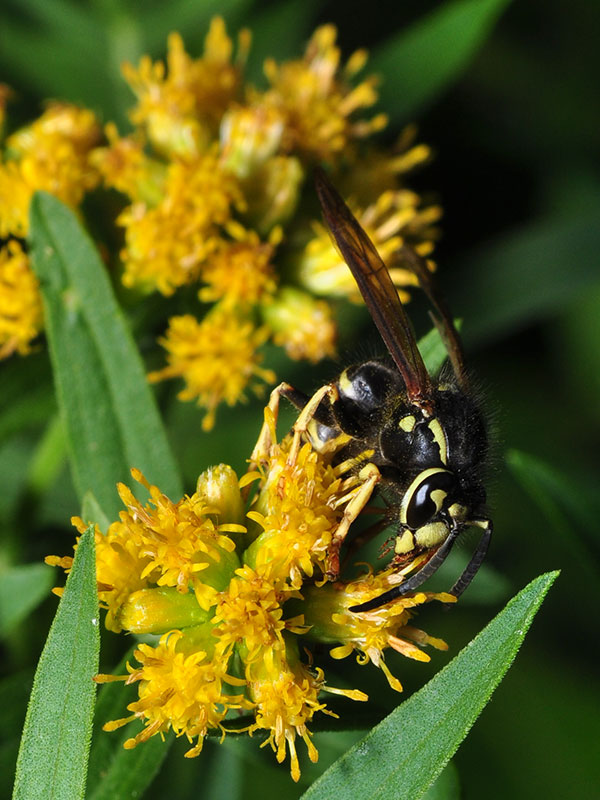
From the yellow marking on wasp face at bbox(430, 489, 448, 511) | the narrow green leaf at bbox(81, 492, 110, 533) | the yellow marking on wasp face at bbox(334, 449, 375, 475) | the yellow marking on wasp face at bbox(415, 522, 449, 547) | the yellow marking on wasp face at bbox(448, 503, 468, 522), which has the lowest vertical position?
the yellow marking on wasp face at bbox(415, 522, 449, 547)

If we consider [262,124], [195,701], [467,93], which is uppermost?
[467,93]

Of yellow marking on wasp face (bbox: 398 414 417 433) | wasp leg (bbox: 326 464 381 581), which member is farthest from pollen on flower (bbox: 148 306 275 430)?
wasp leg (bbox: 326 464 381 581)

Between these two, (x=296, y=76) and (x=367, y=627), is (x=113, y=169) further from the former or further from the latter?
(x=367, y=627)

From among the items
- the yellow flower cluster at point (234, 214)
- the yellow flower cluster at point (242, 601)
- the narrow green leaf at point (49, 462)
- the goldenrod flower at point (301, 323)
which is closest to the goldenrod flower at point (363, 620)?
the yellow flower cluster at point (242, 601)

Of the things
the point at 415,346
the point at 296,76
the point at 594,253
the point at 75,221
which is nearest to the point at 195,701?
the point at 415,346

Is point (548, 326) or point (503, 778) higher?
point (548, 326)

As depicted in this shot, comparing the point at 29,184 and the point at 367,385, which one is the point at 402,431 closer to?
the point at 367,385

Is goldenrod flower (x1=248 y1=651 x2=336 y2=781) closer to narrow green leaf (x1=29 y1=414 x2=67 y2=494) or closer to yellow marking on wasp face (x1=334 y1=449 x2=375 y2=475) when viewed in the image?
yellow marking on wasp face (x1=334 y1=449 x2=375 y2=475)
